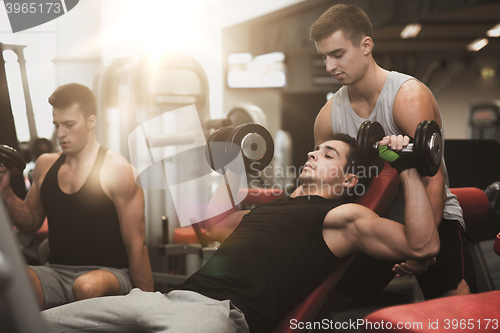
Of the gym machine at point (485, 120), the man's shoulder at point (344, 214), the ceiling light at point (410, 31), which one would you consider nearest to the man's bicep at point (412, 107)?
the man's shoulder at point (344, 214)

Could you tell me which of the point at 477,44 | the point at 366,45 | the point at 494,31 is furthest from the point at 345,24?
the point at 477,44

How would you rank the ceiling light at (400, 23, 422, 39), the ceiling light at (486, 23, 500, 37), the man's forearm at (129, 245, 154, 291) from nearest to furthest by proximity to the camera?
the man's forearm at (129, 245, 154, 291) < the ceiling light at (400, 23, 422, 39) < the ceiling light at (486, 23, 500, 37)

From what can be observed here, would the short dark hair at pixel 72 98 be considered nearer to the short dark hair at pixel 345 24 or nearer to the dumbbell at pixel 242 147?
the dumbbell at pixel 242 147

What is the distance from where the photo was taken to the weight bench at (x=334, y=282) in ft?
4.34

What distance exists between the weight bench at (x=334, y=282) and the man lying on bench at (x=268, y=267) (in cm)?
2

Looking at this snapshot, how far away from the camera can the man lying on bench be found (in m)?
1.24

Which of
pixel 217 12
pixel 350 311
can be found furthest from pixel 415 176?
pixel 217 12

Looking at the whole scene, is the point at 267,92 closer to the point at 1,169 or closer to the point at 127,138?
the point at 127,138

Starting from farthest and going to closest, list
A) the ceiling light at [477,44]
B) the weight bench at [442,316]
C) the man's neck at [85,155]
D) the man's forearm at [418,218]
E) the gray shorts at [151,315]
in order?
1. the ceiling light at [477,44]
2. the man's neck at [85,155]
3. the man's forearm at [418,218]
4. the gray shorts at [151,315]
5. the weight bench at [442,316]

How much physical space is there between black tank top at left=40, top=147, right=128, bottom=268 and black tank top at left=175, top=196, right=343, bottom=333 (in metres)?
0.56

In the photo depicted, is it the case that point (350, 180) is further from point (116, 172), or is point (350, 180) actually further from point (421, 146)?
point (116, 172)

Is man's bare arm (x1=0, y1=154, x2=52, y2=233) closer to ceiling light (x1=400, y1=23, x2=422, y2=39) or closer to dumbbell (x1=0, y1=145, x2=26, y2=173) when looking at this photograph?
dumbbell (x1=0, y1=145, x2=26, y2=173)

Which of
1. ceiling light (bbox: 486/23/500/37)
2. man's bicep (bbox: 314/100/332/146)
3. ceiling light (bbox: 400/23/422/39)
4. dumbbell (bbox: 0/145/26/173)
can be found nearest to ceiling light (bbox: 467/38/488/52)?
ceiling light (bbox: 486/23/500/37)

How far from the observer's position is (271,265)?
4.40ft
